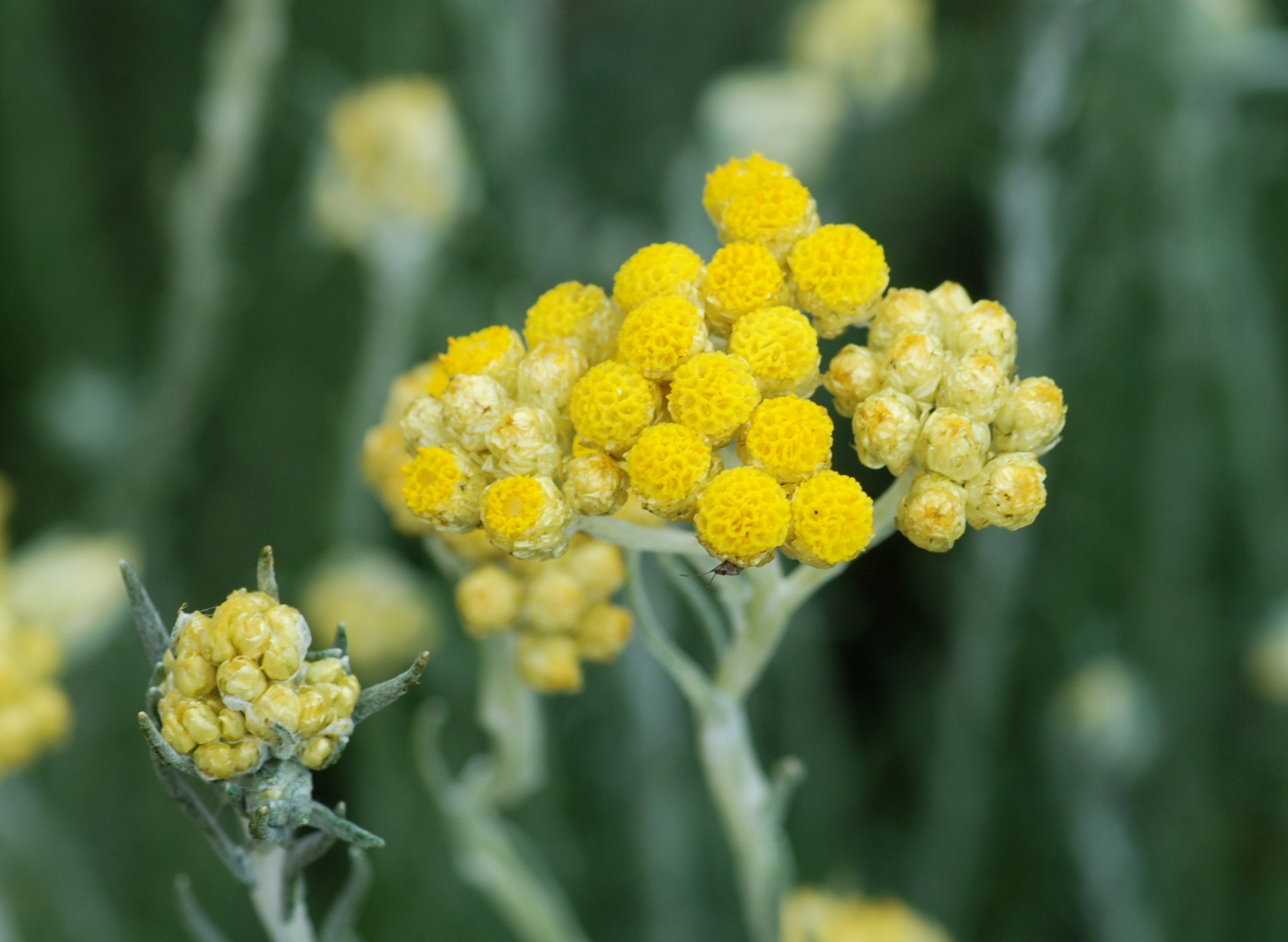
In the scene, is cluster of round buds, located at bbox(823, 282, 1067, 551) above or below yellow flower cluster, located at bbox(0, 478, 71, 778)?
below

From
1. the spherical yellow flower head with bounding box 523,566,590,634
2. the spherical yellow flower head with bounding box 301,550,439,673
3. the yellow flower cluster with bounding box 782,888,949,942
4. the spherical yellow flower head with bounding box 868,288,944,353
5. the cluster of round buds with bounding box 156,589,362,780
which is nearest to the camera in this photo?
the cluster of round buds with bounding box 156,589,362,780

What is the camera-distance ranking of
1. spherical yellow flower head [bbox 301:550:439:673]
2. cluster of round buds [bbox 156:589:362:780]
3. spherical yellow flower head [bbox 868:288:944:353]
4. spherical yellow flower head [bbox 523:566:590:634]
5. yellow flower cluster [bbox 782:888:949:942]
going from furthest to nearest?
spherical yellow flower head [bbox 301:550:439:673] → yellow flower cluster [bbox 782:888:949:942] → spherical yellow flower head [bbox 523:566:590:634] → spherical yellow flower head [bbox 868:288:944:353] → cluster of round buds [bbox 156:589:362:780]

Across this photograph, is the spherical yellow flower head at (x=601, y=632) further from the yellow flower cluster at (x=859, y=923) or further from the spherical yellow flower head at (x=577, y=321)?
the yellow flower cluster at (x=859, y=923)

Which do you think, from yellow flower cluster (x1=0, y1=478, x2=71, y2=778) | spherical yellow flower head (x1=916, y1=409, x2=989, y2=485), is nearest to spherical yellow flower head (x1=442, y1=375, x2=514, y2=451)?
spherical yellow flower head (x1=916, y1=409, x2=989, y2=485)

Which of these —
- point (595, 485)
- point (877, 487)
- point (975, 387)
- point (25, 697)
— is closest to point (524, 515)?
point (595, 485)

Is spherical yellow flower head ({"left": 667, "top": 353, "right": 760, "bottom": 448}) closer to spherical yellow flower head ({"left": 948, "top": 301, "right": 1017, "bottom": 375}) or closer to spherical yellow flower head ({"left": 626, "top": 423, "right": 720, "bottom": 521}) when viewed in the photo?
spherical yellow flower head ({"left": 626, "top": 423, "right": 720, "bottom": 521})

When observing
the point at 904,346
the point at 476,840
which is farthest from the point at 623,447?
the point at 476,840

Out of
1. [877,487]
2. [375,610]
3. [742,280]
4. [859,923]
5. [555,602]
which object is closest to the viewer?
[742,280]

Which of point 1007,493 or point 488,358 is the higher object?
point 488,358

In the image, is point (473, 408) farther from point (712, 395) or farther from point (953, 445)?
point (953, 445)
